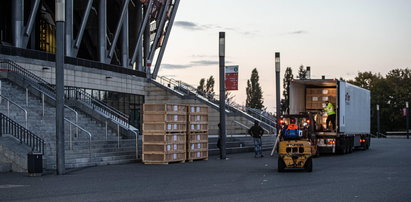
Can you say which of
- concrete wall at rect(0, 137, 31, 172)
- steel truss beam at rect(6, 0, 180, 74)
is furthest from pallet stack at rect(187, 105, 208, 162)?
steel truss beam at rect(6, 0, 180, 74)

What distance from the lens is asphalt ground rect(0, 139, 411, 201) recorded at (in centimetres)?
1442

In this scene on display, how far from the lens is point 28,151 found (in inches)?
870

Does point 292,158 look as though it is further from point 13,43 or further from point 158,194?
point 13,43

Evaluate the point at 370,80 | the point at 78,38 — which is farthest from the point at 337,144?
the point at 370,80

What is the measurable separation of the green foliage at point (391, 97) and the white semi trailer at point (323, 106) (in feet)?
244

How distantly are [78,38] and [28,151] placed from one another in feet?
75.8

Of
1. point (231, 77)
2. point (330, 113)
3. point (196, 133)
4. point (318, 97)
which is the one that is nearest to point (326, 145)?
point (330, 113)

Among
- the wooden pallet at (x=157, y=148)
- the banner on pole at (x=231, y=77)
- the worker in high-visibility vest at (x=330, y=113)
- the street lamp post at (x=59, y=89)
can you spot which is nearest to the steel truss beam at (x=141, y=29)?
the banner on pole at (x=231, y=77)

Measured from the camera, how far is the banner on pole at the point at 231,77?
32500 mm

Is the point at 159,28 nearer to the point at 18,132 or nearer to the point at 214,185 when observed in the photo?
the point at 18,132

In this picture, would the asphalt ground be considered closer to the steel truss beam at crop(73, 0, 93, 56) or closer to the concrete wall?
the concrete wall

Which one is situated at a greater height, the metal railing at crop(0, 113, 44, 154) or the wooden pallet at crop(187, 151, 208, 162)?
the metal railing at crop(0, 113, 44, 154)

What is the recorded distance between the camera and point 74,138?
88.9 ft

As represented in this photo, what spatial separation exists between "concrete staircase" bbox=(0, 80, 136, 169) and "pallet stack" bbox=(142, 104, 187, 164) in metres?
1.05
